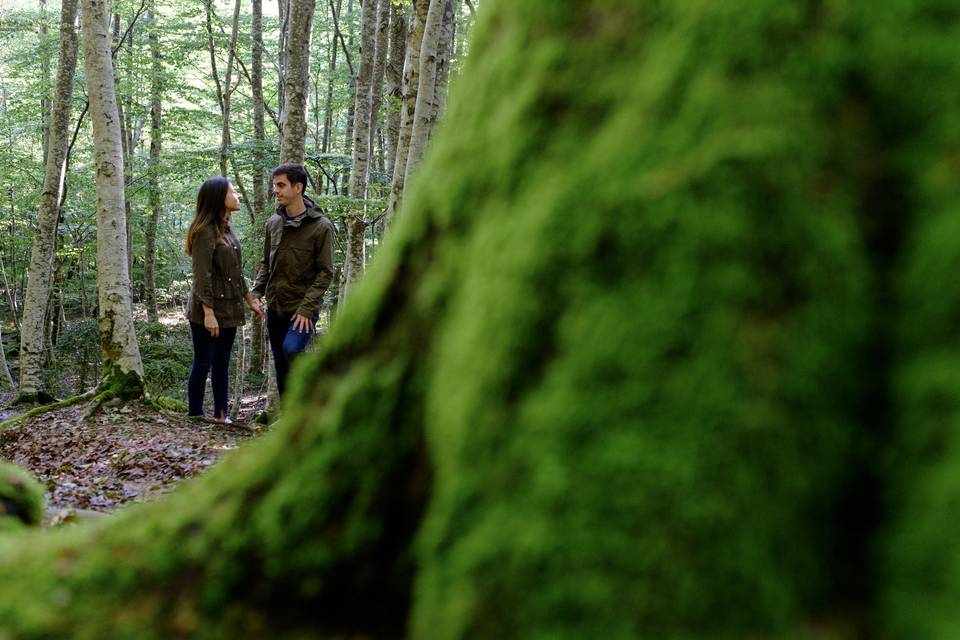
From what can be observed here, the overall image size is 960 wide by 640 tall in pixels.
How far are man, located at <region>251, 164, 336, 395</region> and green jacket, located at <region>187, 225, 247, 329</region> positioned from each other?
321 mm

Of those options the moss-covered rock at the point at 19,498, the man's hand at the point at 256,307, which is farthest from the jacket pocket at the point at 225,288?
the moss-covered rock at the point at 19,498

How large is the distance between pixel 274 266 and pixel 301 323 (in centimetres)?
73

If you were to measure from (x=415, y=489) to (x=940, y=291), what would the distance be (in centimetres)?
104

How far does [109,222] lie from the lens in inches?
376

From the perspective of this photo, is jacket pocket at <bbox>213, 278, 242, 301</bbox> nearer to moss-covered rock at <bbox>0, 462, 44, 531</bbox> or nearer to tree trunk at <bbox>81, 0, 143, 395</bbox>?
tree trunk at <bbox>81, 0, 143, 395</bbox>

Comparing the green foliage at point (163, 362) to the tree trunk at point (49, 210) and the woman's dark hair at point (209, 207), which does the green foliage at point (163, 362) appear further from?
the woman's dark hair at point (209, 207)

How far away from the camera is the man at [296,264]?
7664mm

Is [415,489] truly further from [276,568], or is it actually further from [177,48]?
[177,48]

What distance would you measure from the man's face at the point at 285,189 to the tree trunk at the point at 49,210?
28.6 ft

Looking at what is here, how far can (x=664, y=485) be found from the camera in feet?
3.93

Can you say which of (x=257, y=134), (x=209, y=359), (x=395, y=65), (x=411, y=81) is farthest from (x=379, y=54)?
(x=209, y=359)

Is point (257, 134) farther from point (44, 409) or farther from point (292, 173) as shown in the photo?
point (292, 173)

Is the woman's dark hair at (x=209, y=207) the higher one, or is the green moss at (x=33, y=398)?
the woman's dark hair at (x=209, y=207)

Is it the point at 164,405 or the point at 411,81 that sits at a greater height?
the point at 411,81
